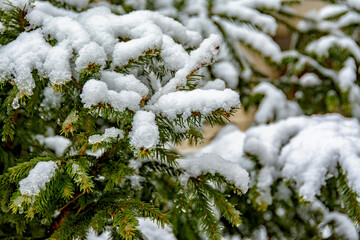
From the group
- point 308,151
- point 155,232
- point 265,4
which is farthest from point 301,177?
point 265,4

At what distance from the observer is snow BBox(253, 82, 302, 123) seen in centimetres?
174

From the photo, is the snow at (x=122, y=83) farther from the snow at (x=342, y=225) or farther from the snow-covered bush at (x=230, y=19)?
the snow at (x=342, y=225)

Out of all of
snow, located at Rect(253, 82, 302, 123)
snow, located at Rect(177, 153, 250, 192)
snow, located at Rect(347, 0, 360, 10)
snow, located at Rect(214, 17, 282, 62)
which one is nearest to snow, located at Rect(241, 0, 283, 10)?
snow, located at Rect(214, 17, 282, 62)

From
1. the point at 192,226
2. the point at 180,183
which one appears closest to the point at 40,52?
the point at 180,183

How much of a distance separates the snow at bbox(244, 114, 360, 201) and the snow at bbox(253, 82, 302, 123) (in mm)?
430

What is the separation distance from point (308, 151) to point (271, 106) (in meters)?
0.73

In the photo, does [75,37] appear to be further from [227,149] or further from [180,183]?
[227,149]

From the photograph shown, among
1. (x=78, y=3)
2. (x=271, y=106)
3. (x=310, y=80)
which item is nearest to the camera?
(x=78, y=3)

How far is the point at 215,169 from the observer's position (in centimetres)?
80

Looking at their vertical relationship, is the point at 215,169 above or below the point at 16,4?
below

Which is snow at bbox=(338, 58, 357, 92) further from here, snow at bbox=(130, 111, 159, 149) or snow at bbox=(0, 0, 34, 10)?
snow at bbox=(0, 0, 34, 10)

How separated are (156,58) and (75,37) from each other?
196mm

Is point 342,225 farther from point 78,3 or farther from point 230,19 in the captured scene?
point 78,3

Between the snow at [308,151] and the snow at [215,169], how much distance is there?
10.7 inches
